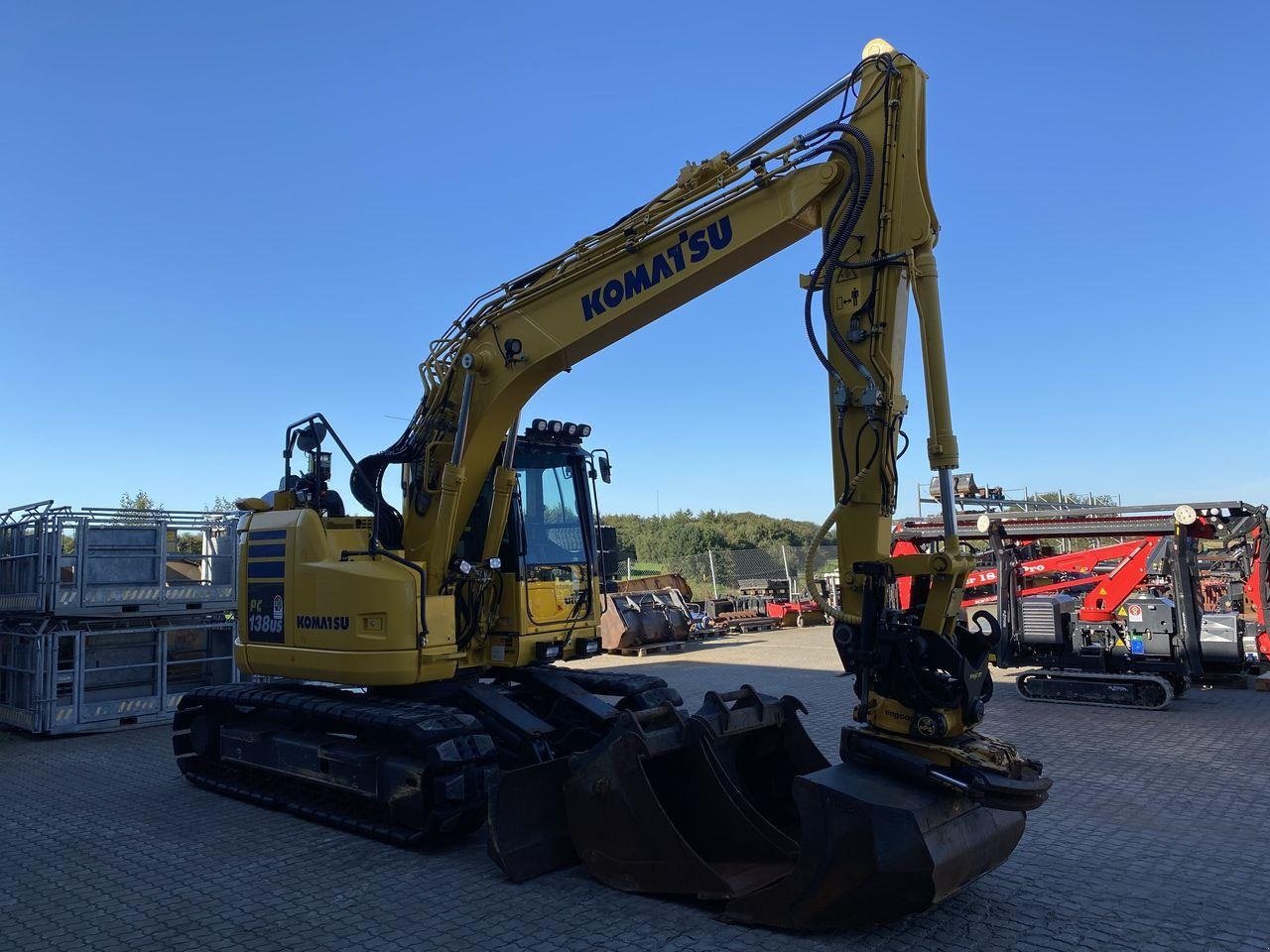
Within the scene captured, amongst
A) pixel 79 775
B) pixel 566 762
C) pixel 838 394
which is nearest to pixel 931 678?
pixel 838 394

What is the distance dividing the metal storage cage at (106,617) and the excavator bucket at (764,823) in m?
8.61

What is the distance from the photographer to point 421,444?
765 cm

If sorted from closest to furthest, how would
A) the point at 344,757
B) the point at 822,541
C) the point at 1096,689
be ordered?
A: the point at 822,541 < the point at 344,757 < the point at 1096,689

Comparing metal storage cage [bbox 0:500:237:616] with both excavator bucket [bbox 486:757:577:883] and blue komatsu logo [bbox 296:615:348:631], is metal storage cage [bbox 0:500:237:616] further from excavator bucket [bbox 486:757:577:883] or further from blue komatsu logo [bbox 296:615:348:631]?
excavator bucket [bbox 486:757:577:883]

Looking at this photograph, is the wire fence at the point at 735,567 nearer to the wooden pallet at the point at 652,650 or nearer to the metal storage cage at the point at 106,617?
the wooden pallet at the point at 652,650

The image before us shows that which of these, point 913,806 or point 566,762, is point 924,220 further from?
point 566,762

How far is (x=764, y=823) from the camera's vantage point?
5.62 meters

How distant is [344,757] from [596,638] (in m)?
2.36

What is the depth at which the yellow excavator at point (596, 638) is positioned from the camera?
15.0 ft

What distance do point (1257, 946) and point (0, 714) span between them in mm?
13718

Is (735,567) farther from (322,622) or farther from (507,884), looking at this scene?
(507,884)

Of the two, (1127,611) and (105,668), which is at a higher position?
(1127,611)

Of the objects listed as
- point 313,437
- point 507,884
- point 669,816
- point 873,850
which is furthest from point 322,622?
point 873,850

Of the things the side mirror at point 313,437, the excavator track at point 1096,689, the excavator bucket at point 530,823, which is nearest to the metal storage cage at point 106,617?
the side mirror at point 313,437
